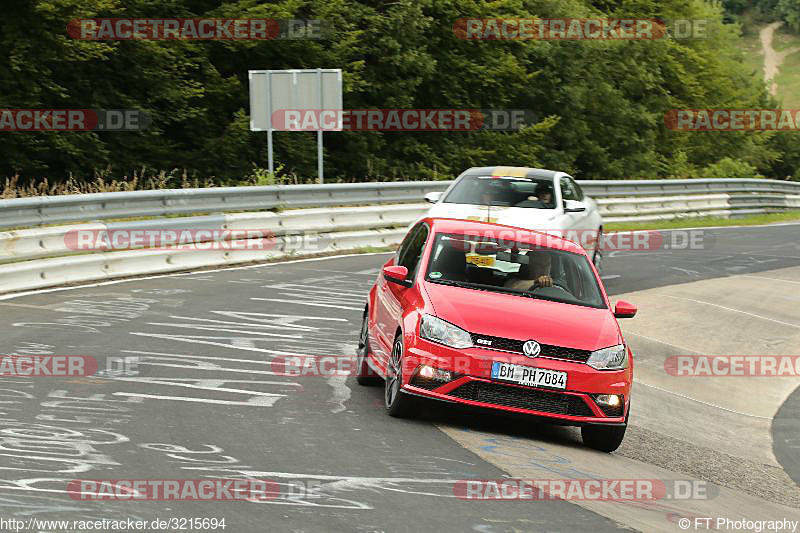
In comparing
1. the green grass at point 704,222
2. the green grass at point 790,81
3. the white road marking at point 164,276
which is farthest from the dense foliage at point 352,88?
the green grass at point 790,81

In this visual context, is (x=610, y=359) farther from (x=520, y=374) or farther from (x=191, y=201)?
(x=191, y=201)

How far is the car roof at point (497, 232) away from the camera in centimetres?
1045

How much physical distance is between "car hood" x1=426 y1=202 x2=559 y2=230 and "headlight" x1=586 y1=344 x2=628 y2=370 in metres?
6.72

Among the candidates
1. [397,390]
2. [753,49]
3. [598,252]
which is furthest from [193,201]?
[753,49]

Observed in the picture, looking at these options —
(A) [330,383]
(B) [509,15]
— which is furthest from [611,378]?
(B) [509,15]

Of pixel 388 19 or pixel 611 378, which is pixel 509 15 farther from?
pixel 611 378

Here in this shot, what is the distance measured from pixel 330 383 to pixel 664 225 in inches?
944

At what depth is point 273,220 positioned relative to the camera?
68.6 feet

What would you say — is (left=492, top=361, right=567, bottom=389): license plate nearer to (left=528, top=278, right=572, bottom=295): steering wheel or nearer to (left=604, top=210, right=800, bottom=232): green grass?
(left=528, top=278, right=572, bottom=295): steering wheel

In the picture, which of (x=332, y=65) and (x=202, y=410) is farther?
(x=332, y=65)

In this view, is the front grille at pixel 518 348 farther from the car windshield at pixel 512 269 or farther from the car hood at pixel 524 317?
the car windshield at pixel 512 269

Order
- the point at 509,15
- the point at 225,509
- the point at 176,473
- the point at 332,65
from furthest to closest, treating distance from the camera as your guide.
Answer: the point at 509,15
the point at 332,65
the point at 176,473
the point at 225,509

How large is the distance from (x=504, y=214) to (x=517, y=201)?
1.57 ft

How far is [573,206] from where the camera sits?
55.1ft
